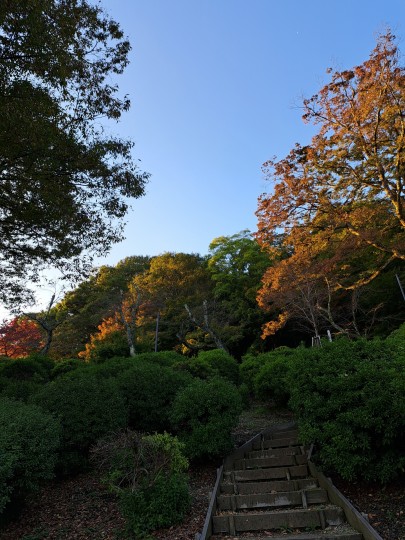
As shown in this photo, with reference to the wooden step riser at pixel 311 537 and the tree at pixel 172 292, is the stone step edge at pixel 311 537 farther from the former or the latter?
the tree at pixel 172 292

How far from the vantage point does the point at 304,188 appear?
41.1 feet

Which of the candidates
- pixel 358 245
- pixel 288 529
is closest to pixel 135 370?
pixel 288 529

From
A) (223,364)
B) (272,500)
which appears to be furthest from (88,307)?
(272,500)

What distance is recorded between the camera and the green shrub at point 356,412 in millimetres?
5172

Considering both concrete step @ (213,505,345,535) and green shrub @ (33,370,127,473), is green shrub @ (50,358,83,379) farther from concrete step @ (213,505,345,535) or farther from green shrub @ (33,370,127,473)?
concrete step @ (213,505,345,535)

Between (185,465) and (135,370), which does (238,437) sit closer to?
(135,370)

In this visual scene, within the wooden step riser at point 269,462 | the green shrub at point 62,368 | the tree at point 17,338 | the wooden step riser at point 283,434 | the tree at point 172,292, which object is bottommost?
the wooden step riser at point 269,462

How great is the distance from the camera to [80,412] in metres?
6.99

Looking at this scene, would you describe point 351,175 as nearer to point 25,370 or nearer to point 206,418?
point 206,418

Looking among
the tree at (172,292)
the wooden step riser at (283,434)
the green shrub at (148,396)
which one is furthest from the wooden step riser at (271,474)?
the tree at (172,292)

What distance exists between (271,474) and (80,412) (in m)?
3.78

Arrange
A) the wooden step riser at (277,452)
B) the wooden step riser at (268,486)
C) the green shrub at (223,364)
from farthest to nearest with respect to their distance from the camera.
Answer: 1. the green shrub at (223,364)
2. the wooden step riser at (277,452)
3. the wooden step riser at (268,486)

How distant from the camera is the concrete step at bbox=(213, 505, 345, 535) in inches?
195

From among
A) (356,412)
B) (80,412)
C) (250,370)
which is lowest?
(356,412)
